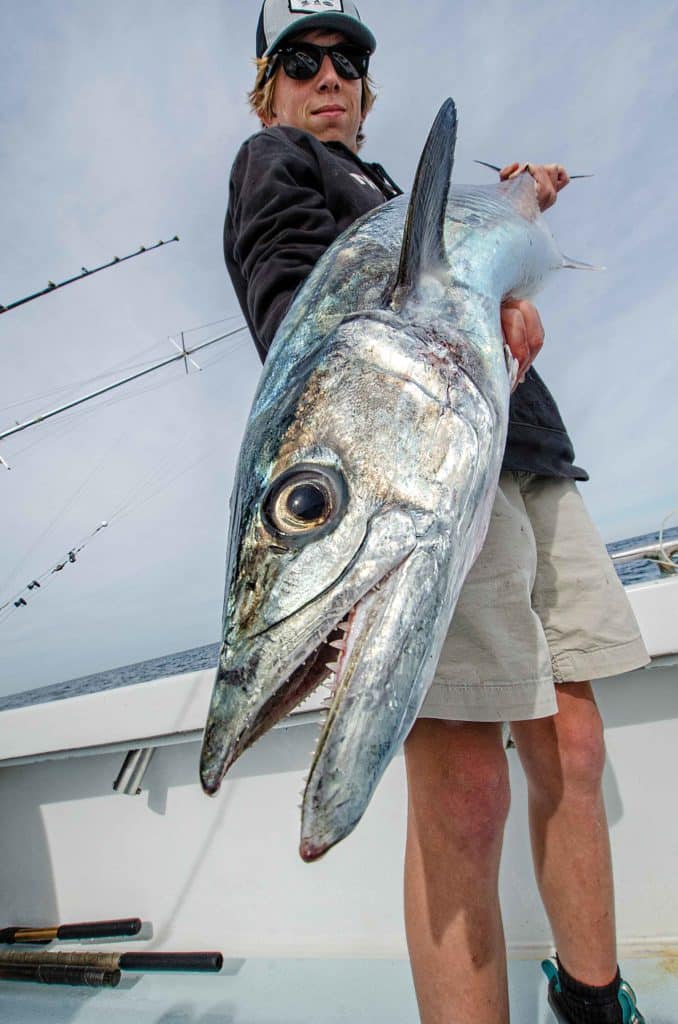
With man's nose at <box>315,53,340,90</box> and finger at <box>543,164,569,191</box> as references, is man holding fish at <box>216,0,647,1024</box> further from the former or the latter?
finger at <box>543,164,569,191</box>

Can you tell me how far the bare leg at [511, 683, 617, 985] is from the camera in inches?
50.4

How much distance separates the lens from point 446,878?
1.09 meters

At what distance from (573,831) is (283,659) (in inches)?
38.6

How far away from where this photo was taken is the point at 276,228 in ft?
4.30

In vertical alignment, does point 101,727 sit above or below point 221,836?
above

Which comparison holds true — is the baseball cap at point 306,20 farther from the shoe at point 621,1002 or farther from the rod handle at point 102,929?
the rod handle at point 102,929

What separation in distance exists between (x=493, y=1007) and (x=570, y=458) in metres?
1.22

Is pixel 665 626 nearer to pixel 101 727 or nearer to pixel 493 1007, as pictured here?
pixel 493 1007

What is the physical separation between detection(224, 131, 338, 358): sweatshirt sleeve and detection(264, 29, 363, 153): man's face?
1.59 ft

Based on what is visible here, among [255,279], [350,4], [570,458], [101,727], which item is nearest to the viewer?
[255,279]

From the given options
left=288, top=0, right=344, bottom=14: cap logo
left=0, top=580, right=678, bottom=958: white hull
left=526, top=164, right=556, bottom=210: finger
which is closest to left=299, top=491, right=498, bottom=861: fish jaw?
left=0, top=580, right=678, bottom=958: white hull

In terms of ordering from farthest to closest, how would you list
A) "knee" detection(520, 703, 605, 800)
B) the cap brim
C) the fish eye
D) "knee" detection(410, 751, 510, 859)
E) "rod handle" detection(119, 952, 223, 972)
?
"rod handle" detection(119, 952, 223, 972), the cap brim, "knee" detection(520, 703, 605, 800), "knee" detection(410, 751, 510, 859), the fish eye

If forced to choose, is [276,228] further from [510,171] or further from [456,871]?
[456,871]

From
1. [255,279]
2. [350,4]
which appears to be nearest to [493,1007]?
[255,279]
